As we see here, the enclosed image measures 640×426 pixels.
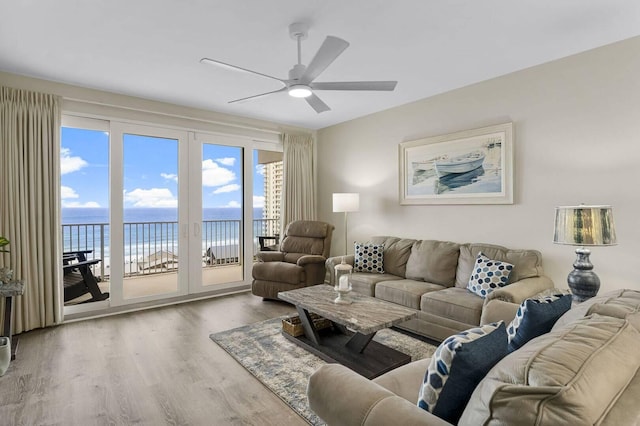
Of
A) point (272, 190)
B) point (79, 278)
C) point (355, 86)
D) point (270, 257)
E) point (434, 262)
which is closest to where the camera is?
point (355, 86)

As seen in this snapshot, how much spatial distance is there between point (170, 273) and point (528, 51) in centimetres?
583

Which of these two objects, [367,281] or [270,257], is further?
[270,257]

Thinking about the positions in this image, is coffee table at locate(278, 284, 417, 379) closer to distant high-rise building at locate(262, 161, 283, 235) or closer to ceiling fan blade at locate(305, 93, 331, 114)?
ceiling fan blade at locate(305, 93, 331, 114)

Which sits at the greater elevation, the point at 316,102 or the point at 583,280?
the point at 316,102

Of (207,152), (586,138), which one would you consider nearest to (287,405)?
(586,138)

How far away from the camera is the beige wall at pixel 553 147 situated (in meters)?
2.86

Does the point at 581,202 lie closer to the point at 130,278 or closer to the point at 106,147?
the point at 106,147

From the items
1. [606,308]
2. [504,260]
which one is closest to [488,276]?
[504,260]

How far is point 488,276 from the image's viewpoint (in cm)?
318

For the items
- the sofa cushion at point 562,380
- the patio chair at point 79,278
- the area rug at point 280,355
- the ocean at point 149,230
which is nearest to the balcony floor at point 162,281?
the patio chair at point 79,278

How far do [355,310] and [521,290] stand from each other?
4.54ft

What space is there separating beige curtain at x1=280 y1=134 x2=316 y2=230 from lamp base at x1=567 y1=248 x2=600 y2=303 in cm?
395

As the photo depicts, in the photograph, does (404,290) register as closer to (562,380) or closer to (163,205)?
(562,380)

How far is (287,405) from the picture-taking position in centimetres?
228
